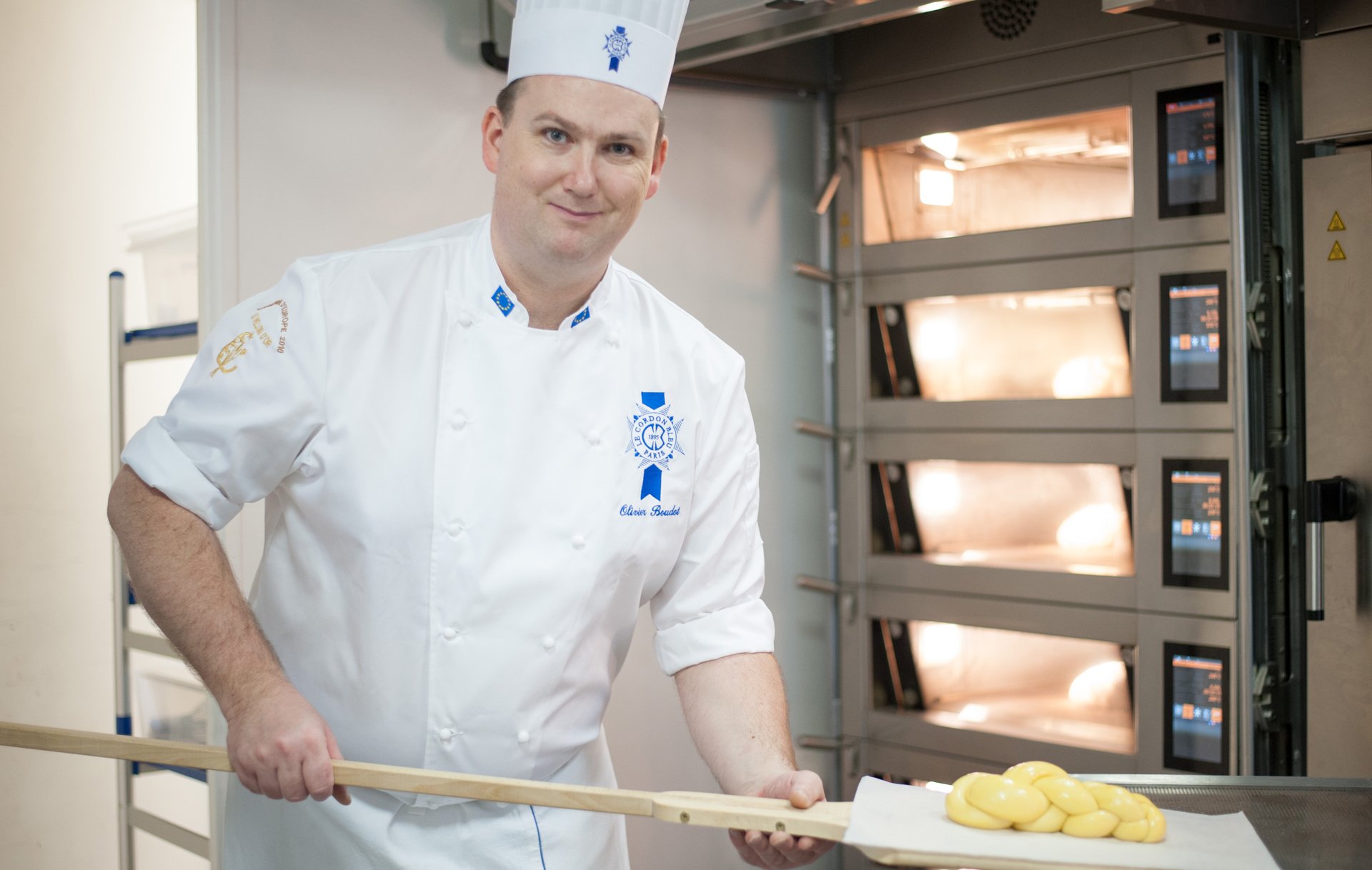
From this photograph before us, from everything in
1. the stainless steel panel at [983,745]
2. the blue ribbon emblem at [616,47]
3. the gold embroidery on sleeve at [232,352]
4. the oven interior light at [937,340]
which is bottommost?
the stainless steel panel at [983,745]

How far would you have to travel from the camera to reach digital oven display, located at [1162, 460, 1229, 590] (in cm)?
258

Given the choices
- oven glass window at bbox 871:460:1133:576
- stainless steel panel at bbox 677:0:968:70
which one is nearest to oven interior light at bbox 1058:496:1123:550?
oven glass window at bbox 871:460:1133:576

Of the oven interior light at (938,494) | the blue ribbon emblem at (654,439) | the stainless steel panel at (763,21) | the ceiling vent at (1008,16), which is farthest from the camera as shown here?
the oven interior light at (938,494)

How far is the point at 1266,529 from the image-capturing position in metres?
2.50

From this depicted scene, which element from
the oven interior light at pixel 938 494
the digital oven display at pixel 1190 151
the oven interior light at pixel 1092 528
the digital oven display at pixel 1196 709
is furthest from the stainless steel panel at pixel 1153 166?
the digital oven display at pixel 1196 709

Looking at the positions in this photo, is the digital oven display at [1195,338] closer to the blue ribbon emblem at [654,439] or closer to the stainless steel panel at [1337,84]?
the stainless steel panel at [1337,84]

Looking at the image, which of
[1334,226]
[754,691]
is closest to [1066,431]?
[1334,226]

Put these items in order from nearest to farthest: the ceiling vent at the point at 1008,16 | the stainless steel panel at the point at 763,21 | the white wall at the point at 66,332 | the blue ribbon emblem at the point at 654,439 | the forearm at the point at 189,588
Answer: the forearm at the point at 189,588
the blue ribbon emblem at the point at 654,439
the white wall at the point at 66,332
the stainless steel panel at the point at 763,21
the ceiling vent at the point at 1008,16

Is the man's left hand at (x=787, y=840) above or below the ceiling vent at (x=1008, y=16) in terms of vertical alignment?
below

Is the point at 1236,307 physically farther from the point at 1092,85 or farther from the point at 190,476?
the point at 190,476

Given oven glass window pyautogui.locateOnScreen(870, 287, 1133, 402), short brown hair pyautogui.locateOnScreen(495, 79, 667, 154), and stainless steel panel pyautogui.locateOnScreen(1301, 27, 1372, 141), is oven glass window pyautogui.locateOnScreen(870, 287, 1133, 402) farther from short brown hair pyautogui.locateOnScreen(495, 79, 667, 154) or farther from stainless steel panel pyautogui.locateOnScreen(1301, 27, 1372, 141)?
short brown hair pyautogui.locateOnScreen(495, 79, 667, 154)

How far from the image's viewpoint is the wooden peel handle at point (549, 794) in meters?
1.20

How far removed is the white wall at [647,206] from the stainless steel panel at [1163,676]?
2.83 feet

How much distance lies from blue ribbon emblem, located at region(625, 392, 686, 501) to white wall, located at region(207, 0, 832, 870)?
0.99m
